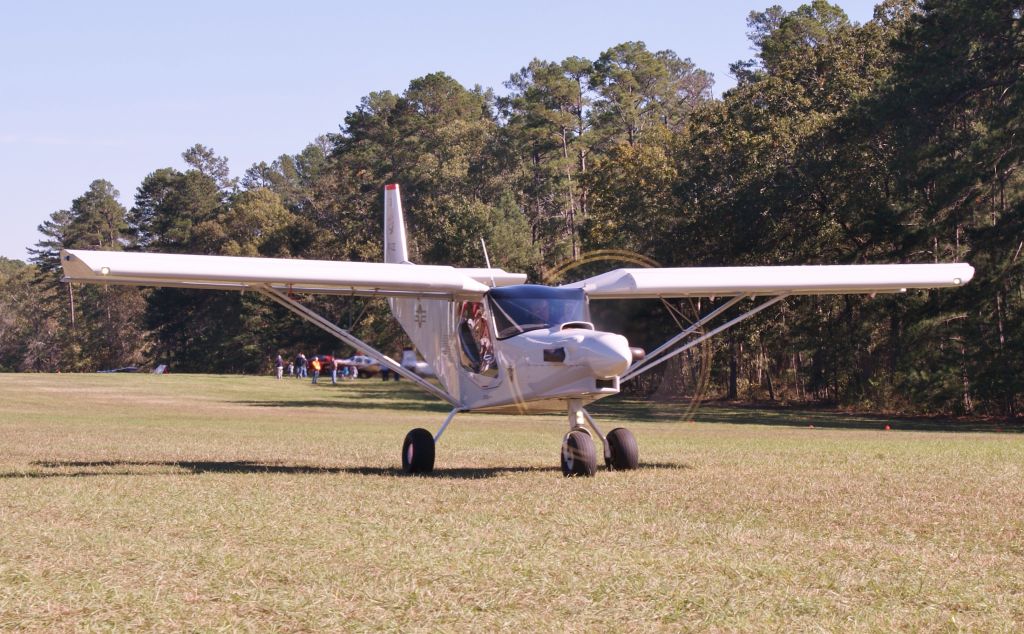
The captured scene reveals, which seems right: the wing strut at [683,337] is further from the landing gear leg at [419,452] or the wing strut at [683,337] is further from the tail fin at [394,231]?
the tail fin at [394,231]

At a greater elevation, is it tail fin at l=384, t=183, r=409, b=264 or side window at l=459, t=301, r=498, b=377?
tail fin at l=384, t=183, r=409, b=264

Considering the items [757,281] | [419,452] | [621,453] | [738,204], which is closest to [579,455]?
[621,453]

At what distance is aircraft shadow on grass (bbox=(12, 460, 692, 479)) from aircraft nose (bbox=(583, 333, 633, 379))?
8.99ft

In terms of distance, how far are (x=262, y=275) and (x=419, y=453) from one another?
11.2 feet

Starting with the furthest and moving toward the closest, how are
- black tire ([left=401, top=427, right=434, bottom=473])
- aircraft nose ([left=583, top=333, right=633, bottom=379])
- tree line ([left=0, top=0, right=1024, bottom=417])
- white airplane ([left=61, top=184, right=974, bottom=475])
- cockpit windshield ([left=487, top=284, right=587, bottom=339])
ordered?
1. tree line ([left=0, top=0, right=1024, bottom=417])
2. black tire ([left=401, top=427, right=434, bottom=473])
3. cockpit windshield ([left=487, top=284, right=587, bottom=339])
4. white airplane ([left=61, top=184, right=974, bottom=475])
5. aircraft nose ([left=583, top=333, right=633, bottom=379])

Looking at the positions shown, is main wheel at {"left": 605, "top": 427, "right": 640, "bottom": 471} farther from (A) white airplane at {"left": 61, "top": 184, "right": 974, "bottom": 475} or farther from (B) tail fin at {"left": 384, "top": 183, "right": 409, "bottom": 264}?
(B) tail fin at {"left": 384, "top": 183, "right": 409, "bottom": 264}

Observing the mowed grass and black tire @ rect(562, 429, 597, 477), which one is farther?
black tire @ rect(562, 429, 597, 477)

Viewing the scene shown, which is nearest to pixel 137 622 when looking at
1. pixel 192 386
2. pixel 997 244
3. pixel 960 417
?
pixel 997 244

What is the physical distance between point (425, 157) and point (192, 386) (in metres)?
42.7

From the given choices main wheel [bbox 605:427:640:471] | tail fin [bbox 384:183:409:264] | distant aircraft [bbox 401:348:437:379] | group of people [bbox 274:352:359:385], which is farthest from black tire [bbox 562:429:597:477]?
group of people [bbox 274:352:359:385]

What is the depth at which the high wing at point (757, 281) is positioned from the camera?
1678 centimetres

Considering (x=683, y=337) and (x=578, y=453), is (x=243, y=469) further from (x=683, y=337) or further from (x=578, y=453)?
(x=683, y=337)

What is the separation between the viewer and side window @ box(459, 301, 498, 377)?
52.6 feet

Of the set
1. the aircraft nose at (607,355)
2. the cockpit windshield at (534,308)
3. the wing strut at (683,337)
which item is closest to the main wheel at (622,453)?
the wing strut at (683,337)
